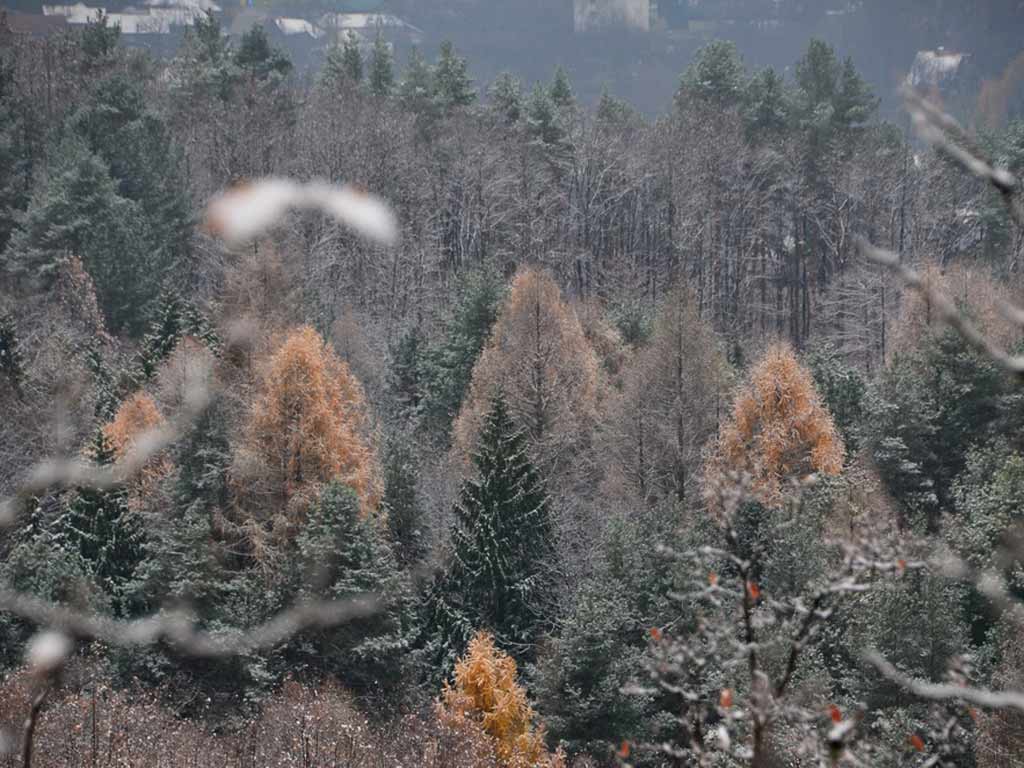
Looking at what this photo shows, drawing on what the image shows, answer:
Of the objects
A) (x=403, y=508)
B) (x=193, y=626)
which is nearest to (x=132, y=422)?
(x=193, y=626)

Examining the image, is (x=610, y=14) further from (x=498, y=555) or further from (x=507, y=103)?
(x=498, y=555)

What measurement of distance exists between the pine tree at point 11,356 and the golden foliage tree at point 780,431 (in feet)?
38.3

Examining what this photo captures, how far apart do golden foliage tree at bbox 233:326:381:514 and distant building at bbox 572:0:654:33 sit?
37925 millimetres

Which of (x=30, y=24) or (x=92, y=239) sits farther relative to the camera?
(x=30, y=24)

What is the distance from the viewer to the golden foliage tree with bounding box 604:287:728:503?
25.3 meters

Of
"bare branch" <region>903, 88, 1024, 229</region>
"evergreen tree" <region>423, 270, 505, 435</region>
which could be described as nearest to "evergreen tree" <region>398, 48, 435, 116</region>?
"evergreen tree" <region>423, 270, 505, 435</region>

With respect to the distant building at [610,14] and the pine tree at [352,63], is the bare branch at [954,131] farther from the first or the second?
the distant building at [610,14]

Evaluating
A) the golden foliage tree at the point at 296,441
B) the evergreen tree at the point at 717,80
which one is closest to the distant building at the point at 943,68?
the evergreen tree at the point at 717,80

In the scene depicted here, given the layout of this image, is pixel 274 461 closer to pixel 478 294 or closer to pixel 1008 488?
pixel 478 294

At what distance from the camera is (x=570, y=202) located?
41125mm

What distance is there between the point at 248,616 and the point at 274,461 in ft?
10.0

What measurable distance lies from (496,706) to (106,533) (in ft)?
22.4

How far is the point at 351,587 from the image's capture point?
66.2ft

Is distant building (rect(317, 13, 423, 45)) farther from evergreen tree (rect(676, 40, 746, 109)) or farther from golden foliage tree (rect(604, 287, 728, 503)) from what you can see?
golden foliage tree (rect(604, 287, 728, 503))
